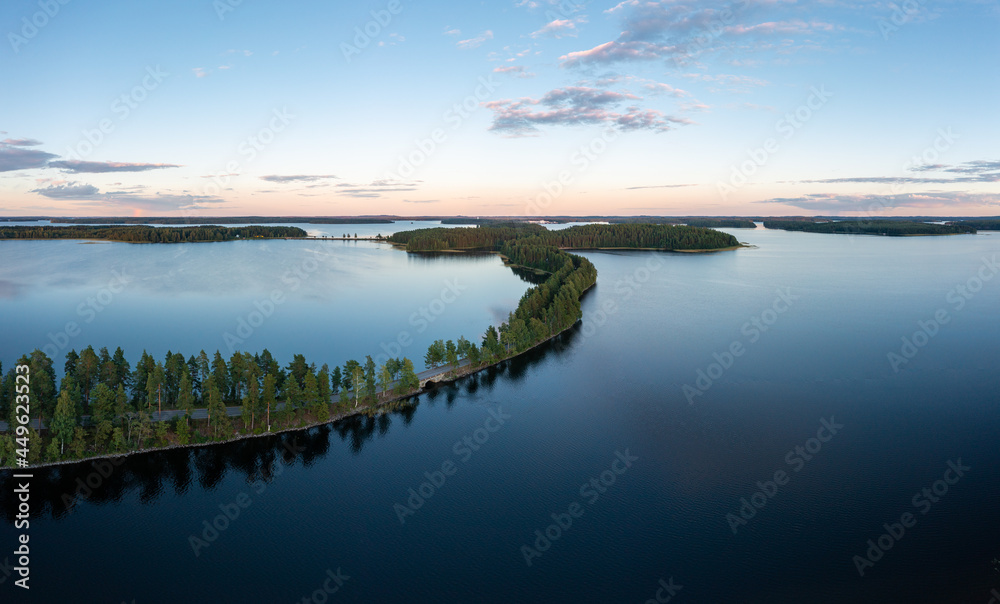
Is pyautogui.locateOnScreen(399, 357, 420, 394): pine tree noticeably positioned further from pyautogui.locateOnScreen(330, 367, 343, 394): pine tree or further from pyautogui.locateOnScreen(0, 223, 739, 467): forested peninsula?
pyautogui.locateOnScreen(330, 367, 343, 394): pine tree

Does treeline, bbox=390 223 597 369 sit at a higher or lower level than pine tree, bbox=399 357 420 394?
higher

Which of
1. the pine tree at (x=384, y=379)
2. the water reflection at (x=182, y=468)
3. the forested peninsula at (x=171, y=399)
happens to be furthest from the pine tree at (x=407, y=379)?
the water reflection at (x=182, y=468)

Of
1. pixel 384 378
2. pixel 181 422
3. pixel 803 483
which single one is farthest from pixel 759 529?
pixel 181 422

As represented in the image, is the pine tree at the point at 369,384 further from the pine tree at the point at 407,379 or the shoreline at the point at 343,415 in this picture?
the pine tree at the point at 407,379

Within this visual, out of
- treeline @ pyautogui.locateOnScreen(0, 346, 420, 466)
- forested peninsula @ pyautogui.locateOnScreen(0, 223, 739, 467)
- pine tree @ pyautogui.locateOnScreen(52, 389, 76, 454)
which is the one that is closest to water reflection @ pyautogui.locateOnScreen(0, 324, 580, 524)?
forested peninsula @ pyautogui.locateOnScreen(0, 223, 739, 467)

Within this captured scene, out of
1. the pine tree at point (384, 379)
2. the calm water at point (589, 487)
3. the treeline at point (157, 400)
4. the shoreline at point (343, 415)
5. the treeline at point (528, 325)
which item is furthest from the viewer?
the treeline at point (528, 325)

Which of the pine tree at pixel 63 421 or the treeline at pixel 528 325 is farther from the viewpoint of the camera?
the treeline at pixel 528 325
